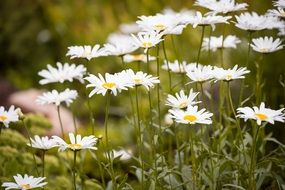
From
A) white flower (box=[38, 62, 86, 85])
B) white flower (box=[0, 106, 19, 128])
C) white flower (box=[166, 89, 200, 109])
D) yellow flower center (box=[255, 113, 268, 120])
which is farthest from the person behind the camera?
white flower (box=[38, 62, 86, 85])

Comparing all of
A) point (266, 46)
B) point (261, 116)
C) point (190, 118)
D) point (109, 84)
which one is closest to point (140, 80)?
point (109, 84)

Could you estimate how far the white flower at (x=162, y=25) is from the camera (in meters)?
1.77

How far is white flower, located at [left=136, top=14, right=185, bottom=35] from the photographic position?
1.77 meters

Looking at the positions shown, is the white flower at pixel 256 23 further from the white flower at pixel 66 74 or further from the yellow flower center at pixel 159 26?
the white flower at pixel 66 74

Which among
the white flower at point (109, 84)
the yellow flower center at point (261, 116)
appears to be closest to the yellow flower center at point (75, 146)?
the white flower at point (109, 84)

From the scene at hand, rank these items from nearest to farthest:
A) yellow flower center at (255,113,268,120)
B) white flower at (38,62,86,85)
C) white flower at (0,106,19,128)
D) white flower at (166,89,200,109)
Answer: yellow flower center at (255,113,268,120)
white flower at (166,89,200,109)
white flower at (0,106,19,128)
white flower at (38,62,86,85)

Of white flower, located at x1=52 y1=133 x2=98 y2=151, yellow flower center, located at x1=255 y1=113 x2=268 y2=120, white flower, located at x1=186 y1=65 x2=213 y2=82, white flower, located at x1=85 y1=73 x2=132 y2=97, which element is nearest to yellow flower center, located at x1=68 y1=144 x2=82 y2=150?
white flower, located at x1=52 y1=133 x2=98 y2=151

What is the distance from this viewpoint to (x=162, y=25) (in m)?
1.82

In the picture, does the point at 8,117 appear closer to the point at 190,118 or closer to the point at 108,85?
the point at 108,85

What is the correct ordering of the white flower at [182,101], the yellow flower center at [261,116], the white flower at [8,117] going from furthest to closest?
1. the white flower at [8,117]
2. the white flower at [182,101]
3. the yellow flower center at [261,116]

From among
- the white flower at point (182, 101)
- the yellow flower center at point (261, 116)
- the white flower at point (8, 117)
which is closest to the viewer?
the yellow flower center at point (261, 116)

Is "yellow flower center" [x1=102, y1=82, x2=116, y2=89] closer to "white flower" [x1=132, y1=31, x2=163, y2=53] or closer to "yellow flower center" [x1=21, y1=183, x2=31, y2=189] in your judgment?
"white flower" [x1=132, y1=31, x2=163, y2=53]

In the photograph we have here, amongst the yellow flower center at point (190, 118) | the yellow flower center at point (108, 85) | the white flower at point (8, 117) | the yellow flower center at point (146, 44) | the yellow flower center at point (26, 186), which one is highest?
the yellow flower center at point (146, 44)

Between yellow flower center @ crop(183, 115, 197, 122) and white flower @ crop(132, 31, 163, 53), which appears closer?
yellow flower center @ crop(183, 115, 197, 122)
